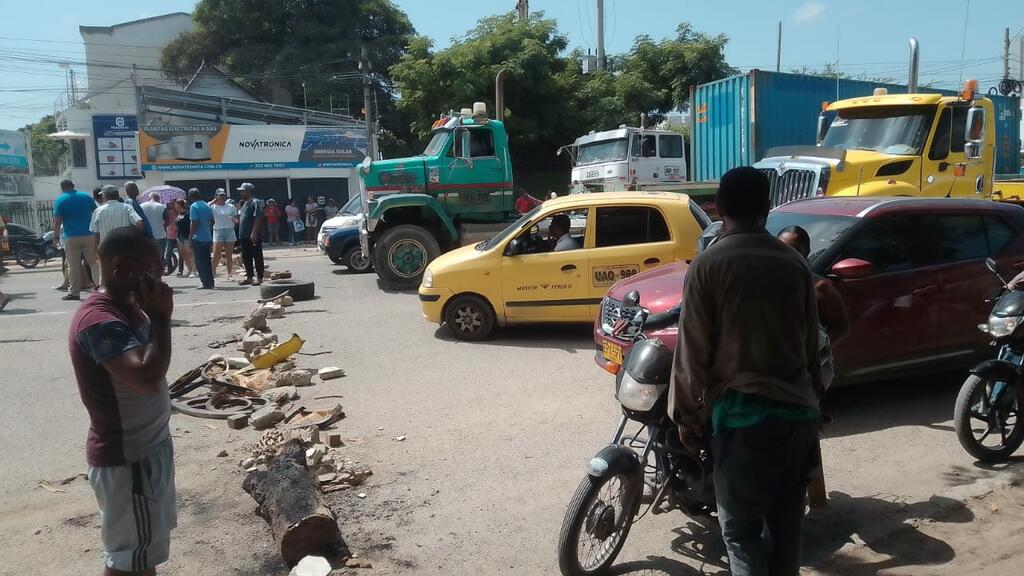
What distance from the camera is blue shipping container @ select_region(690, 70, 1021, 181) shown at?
14.2 metres

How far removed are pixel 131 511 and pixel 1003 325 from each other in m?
5.02

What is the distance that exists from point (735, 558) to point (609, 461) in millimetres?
825

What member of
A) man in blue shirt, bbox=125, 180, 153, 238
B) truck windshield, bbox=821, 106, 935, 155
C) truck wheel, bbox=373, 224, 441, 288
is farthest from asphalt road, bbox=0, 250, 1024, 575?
truck windshield, bbox=821, 106, 935, 155

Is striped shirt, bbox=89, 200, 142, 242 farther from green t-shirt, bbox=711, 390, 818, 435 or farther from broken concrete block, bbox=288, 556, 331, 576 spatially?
green t-shirt, bbox=711, 390, 818, 435

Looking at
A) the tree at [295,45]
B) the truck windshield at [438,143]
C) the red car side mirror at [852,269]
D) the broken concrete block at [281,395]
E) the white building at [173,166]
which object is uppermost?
the tree at [295,45]

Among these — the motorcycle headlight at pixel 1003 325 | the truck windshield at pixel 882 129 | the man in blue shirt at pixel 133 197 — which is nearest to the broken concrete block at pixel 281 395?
the motorcycle headlight at pixel 1003 325

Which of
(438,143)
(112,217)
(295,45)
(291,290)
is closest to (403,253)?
(291,290)

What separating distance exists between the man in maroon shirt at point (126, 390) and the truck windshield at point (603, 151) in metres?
17.0

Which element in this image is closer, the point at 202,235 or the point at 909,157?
the point at 909,157

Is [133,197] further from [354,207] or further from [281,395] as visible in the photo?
[281,395]

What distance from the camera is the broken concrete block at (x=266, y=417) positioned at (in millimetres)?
6051

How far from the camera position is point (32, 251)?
21.3 metres

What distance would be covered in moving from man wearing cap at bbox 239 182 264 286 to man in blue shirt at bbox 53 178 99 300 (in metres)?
2.36

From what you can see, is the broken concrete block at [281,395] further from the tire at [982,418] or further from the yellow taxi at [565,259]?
the tire at [982,418]
